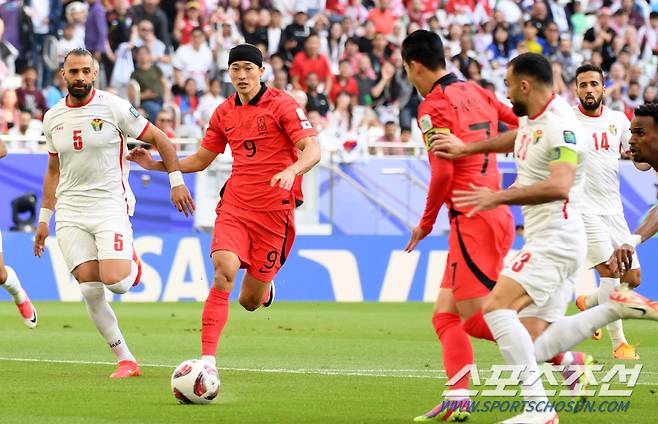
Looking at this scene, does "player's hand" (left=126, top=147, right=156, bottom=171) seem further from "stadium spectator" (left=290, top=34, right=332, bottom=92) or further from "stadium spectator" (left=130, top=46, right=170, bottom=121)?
"stadium spectator" (left=290, top=34, right=332, bottom=92)

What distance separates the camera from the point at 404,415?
8992 millimetres

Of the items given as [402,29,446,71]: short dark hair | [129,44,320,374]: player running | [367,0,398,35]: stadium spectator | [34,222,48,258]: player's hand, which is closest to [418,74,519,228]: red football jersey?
[402,29,446,71]: short dark hair

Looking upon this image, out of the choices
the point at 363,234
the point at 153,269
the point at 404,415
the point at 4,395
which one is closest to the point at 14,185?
the point at 153,269

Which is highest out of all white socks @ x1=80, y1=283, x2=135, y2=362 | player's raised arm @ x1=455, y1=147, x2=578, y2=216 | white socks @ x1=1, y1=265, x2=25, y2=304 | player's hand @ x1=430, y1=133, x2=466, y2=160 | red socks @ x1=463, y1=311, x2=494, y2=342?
player's hand @ x1=430, y1=133, x2=466, y2=160

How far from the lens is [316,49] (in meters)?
26.7

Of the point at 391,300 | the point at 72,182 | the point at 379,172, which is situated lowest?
the point at 391,300

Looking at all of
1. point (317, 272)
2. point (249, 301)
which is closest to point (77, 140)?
point (249, 301)

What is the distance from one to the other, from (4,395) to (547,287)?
416 cm

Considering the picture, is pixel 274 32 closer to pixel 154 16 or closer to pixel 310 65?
pixel 310 65

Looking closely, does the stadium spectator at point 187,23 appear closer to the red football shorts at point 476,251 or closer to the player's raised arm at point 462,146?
the red football shorts at point 476,251

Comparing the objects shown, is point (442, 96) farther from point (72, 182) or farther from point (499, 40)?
point (499, 40)

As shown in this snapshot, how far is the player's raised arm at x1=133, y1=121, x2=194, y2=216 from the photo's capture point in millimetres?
10820

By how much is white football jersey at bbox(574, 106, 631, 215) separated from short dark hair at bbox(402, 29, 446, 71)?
5.24 meters

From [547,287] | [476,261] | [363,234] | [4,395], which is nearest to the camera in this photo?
[547,287]
